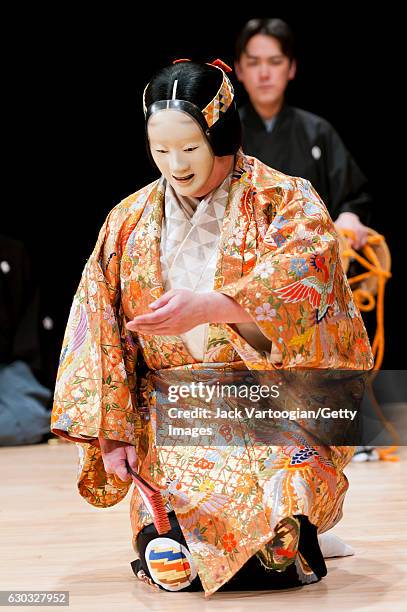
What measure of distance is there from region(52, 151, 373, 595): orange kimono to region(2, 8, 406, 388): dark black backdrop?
8.47 ft

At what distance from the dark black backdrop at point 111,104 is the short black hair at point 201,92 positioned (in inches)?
103

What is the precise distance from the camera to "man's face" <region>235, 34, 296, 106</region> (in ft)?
15.5

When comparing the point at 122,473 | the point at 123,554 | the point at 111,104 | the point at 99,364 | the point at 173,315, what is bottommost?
the point at 123,554

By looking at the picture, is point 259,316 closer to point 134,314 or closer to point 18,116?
point 134,314

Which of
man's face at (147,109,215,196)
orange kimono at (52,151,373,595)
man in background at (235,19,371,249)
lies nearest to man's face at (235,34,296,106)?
man in background at (235,19,371,249)

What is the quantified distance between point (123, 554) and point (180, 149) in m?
0.99

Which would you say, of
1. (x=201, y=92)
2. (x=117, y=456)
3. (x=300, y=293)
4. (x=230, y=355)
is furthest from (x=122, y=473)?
(x=201, y=92)

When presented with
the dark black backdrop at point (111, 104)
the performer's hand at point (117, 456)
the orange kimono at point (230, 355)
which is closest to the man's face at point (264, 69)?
the dark black backdrop at point (111, 104)

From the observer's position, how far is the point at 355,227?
14.8ft

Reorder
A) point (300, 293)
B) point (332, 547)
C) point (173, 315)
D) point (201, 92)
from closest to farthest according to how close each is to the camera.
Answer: point (173, 315) < point (300, 293) < point (201, 92) < point (332, 547)

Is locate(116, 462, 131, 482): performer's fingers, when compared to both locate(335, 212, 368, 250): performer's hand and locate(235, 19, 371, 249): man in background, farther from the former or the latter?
locate(235, 19, 371, 249): man in background

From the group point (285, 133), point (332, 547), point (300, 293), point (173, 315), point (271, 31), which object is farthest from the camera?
point (285, 133)

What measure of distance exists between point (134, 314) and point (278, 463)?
45 cm

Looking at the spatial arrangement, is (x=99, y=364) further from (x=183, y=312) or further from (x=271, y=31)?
(x=271, y=31)
